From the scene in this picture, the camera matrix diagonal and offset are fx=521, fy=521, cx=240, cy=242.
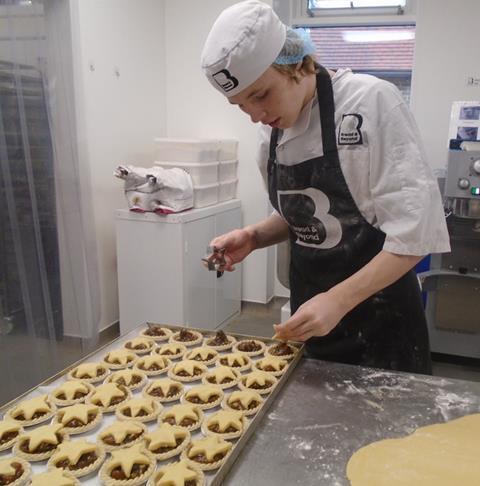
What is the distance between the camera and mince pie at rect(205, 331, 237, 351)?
149 centimetres

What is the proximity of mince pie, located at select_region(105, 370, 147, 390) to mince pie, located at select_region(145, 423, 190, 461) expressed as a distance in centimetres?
24

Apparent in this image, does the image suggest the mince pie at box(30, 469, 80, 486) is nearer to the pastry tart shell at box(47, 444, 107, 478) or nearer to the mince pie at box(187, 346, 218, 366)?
the pastry tart shell at box(47, 444, 107, 478)

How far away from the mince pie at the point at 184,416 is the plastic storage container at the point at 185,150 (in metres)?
2.49

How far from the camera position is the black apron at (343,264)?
4.40 ft

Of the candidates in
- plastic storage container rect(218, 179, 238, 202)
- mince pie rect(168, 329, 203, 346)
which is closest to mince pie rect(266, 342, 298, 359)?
mince pie rect(168, 329, 203, 346)

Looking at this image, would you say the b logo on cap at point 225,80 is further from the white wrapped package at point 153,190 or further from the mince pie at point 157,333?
the white wrapped package at point 153,190

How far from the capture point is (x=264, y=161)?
5.12 feet

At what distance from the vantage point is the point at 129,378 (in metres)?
1.29

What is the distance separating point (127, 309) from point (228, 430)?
93.3 inches

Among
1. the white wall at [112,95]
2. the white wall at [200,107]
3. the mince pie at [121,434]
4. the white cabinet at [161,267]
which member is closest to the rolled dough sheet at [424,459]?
the mince pie at [121,434]

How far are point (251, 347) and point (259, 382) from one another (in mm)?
209

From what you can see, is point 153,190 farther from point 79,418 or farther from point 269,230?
point 79,418

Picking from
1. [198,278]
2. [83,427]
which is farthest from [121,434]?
[198,278]

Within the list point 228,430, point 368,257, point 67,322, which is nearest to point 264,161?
point 368,257
